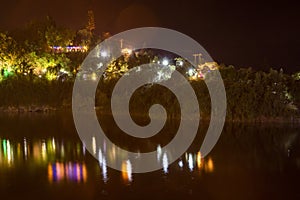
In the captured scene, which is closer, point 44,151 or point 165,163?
point 165,163

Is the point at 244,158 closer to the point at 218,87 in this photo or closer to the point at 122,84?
the point at 218,87

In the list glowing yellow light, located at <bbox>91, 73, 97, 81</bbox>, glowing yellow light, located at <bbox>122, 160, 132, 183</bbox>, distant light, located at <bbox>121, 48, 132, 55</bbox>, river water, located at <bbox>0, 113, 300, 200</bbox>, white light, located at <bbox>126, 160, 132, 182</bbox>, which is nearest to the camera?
river water, located at <bbox>0, 113, 300, 200</bbox>

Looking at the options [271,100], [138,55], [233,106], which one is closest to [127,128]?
[233,106]

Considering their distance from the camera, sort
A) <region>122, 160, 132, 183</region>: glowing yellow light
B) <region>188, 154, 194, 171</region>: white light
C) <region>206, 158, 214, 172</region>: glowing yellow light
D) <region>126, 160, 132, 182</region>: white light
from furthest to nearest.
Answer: <region>188, 154, 194, 171</region>: white light → <region>206, 158, 214, 172</region>: glowing yellow light → <region>126, 160, 132, 182</region>: white light → <region>122, 160, 132, 183</region>: glowing yellow light

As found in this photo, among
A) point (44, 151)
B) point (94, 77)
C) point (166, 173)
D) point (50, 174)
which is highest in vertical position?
point (94, 77)

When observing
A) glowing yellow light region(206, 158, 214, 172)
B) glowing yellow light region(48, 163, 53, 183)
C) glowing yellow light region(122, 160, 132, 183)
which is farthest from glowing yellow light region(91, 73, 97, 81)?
glowing yellow light region(206, 158, 214, 172)

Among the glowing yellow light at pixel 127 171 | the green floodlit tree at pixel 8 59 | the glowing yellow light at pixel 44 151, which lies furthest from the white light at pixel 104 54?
the glowing yellow light at pixel 127 171

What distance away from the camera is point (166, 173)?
11.3 meters

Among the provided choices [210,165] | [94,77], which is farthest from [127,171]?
[94,77]

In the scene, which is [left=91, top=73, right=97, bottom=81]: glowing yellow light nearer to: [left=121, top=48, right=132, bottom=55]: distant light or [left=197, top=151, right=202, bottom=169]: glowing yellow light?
[left=121, top=48, right=132, bottom=55]: distant light

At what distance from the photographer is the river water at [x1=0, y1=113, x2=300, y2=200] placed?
9523mm

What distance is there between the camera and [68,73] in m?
34.3

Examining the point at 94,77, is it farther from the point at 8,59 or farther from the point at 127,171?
the point at 127,171

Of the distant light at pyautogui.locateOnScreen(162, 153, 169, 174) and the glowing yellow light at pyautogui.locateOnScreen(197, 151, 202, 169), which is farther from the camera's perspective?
the glowing yellow light at pyautogui.locateOnScreen(197, 151, 202, 169)
